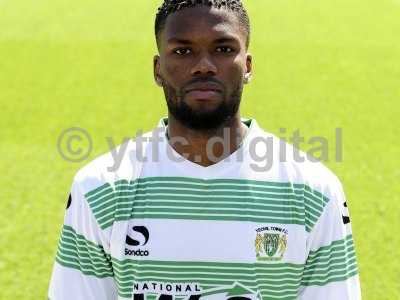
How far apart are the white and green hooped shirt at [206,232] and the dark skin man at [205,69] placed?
0.16 m

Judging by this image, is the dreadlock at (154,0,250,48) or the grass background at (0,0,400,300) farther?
the grass background at (0,0,400,300)

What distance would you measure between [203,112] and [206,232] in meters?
0.41

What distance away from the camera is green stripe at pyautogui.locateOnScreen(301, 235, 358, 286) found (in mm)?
2373

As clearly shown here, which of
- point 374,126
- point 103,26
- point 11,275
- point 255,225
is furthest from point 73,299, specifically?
point 103,26

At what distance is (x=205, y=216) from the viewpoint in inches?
93.0

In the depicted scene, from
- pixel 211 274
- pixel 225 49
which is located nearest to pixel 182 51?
pixel 225 49

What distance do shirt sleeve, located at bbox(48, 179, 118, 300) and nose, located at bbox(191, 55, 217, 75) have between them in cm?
57

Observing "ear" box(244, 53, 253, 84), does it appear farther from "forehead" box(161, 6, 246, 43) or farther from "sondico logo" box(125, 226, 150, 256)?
"sondico logo" box(125, 226, 150, 256)

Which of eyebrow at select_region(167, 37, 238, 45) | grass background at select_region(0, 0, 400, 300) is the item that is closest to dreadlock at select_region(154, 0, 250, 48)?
eyebrow at select_region(167, 37, 238, 45)

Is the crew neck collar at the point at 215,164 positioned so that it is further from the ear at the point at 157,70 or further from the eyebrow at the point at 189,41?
the eyebrow at the point at 189,41

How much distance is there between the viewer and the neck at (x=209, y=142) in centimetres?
244

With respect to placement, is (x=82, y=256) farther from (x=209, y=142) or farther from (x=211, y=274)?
(x=209, y=142)

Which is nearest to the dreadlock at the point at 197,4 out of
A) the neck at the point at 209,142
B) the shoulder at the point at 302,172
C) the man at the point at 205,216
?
the man at the point at 205,216

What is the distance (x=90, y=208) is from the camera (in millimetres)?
2336
